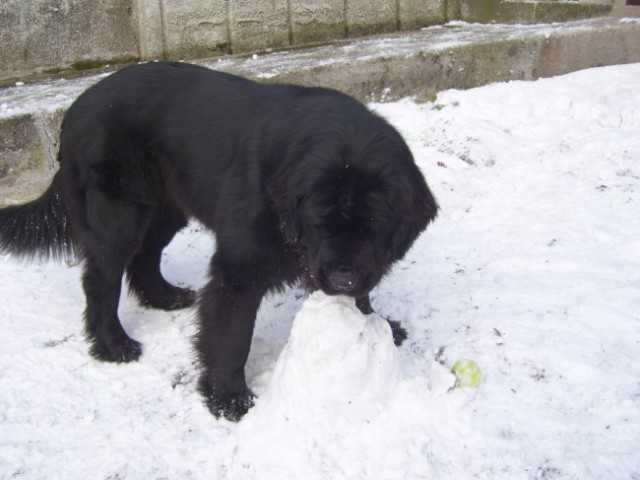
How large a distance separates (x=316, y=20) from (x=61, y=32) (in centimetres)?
229

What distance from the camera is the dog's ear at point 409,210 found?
2377mm

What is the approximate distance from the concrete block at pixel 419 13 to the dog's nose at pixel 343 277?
4952 millimetres

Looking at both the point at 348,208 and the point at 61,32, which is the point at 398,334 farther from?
the point at 61,32

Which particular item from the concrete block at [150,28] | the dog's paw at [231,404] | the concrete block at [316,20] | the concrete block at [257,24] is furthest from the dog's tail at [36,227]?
the concrete block at [316,20]

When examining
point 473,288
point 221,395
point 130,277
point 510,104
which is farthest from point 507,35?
point 221,395

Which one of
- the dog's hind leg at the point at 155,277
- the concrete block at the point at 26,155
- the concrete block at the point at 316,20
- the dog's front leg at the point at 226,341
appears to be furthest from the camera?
Result: the concrete block at the point at 316,20

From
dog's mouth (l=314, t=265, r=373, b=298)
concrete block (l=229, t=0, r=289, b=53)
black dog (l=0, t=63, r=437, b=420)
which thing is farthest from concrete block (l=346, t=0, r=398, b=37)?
dog's mouth (l=314, t=265, r=373, b=298)

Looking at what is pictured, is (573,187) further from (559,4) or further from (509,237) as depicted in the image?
(559,4)

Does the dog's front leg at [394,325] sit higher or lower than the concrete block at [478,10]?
lower

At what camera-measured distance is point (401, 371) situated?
8.97ft

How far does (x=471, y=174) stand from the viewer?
4.62m

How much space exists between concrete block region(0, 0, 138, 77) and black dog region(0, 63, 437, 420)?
245 centimetres

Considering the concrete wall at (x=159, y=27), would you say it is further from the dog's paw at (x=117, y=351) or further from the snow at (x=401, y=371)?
the dog's paw at (x=117, y=351)

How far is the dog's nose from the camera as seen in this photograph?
231 cm
